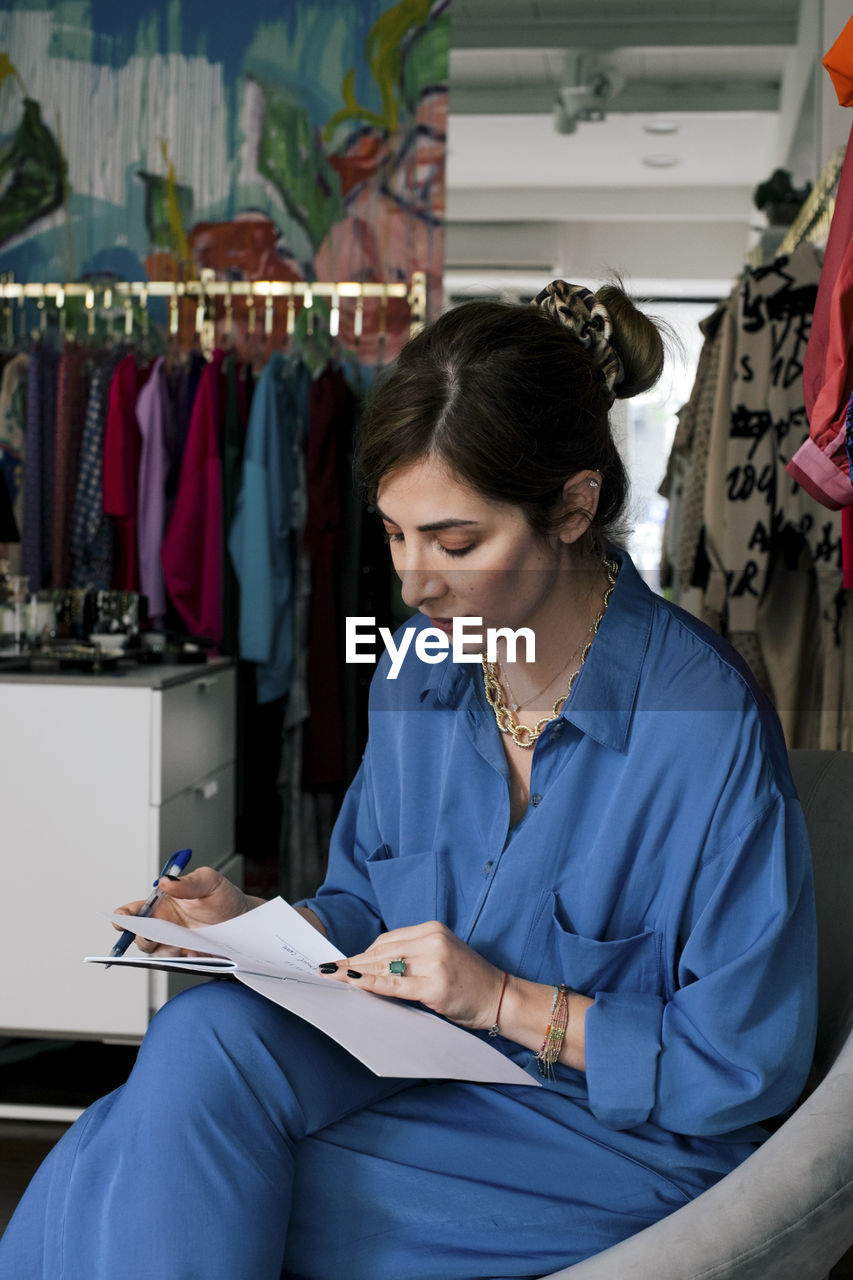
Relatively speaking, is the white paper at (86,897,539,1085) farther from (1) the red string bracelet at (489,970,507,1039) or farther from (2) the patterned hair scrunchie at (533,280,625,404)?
(2) the patterned hair scrunchie at (533,280,625,404)

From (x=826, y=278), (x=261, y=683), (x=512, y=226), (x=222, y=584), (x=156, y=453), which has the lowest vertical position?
(x=261, y=683)

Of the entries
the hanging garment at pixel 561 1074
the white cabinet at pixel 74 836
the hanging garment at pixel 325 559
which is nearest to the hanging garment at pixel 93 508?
the hanging garment at pixel 325 559

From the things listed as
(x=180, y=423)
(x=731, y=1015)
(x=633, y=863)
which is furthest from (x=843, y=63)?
(x=180, y=423)

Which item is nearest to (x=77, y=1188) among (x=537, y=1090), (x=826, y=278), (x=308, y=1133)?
(x=308, y=1133)

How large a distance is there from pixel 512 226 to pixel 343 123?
599 mm

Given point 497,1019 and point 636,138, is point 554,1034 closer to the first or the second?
point 497,1019

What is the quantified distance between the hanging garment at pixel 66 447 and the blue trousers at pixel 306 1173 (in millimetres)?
2364

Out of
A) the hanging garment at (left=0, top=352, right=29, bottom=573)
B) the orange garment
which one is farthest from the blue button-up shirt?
the hanging garment at (left=0, top=352, right=29, bottom=573)

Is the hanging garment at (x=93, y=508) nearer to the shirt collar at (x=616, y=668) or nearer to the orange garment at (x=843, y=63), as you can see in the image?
the orange garment at (x=843, y=63)

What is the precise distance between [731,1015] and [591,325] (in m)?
0.57

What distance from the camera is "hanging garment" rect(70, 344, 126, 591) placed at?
3.04m

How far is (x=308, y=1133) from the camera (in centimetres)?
89

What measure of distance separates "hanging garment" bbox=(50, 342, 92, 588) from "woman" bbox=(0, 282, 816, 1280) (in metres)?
2.18

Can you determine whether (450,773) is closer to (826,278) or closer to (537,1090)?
(537,1090)
